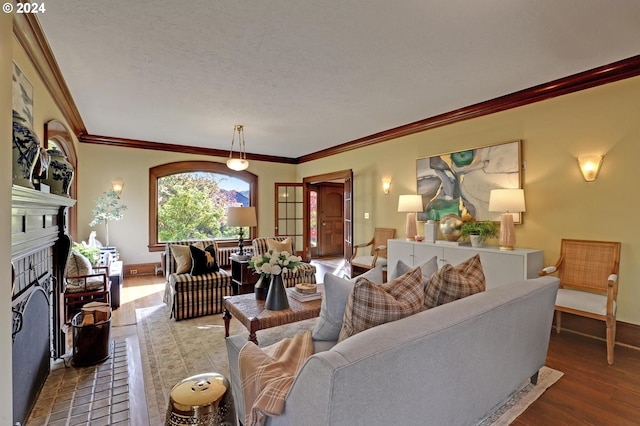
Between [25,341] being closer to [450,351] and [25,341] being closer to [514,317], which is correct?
[450,351]

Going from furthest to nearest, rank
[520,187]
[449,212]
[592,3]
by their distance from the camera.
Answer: [449,212], [520,187], [592,3]

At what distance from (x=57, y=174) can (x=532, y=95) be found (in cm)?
463

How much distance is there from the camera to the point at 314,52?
107 inches

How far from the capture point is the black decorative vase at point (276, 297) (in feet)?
8.71

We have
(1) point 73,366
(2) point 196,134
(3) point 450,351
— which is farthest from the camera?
(2) point 196,134

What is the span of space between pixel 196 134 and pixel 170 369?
409 centimetres

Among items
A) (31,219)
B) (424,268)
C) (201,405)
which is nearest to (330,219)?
(424,268)

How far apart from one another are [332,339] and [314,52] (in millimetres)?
Answer: 2272

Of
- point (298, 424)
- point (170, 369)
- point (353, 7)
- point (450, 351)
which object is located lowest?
point (170, 369)

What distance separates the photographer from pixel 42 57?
2.73 metres

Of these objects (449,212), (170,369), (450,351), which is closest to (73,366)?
(170,369)

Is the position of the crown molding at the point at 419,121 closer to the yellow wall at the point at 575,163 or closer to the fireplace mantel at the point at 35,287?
the yellow wall at the point at 575,163

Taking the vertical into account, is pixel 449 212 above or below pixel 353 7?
below

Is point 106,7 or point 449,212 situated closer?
point 106,7
